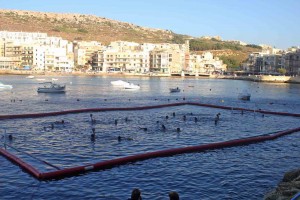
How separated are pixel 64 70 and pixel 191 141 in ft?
509

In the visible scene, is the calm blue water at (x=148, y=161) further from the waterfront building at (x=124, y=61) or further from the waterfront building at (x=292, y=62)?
the waterfront building at (x=124, y=61)

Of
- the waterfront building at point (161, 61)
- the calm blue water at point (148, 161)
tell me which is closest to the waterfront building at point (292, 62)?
the waterfront building at point (161, 61)

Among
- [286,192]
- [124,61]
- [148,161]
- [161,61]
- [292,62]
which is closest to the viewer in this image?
[286,192]

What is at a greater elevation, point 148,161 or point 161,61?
point 161,61

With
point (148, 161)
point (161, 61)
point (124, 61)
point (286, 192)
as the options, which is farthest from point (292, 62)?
point (286, 192)

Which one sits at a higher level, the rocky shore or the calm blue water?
the rocky shore

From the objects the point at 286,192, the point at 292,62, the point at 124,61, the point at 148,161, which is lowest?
the point at 148,161

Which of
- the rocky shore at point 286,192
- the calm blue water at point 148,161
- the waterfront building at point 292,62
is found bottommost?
the calm blue water at point 148,161

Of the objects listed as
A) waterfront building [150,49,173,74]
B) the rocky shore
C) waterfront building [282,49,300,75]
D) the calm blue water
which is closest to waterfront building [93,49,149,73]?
waterfront building [150,49,173,74]

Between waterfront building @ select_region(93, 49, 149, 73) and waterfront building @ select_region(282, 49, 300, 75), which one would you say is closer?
waterfront building @ select_region(282, 49, 300, 75)

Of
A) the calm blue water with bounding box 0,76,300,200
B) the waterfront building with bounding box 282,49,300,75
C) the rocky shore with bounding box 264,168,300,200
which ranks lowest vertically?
the calm blue water with bounding box 0,76,300,200

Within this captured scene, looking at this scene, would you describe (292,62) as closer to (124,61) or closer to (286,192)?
(124,61)

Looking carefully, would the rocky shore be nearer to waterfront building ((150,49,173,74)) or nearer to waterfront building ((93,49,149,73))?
waterfront building ((93,49,149,73))

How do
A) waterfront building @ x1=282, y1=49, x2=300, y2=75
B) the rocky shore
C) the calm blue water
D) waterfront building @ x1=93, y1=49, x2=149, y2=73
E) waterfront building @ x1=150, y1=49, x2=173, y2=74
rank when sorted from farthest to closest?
waterfront building @ x1=150, y1=49, x2=173, y2=74, waterfront building @ x1=93, y1=49, x2=149, y2=73, waterfront building @ x1=282, y1=49, x2=300, y2=75, the calm blue water, the rocky shore
